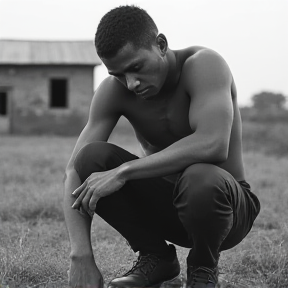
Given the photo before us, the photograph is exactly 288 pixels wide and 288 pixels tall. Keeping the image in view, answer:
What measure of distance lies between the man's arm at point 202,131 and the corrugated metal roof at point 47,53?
16420 mm

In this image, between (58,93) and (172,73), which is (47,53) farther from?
(172,73)

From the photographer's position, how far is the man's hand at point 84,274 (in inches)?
90.3

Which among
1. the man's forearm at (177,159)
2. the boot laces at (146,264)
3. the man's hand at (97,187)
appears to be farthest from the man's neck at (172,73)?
the boot laces at (146,264)

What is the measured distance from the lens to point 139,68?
90.2 inches

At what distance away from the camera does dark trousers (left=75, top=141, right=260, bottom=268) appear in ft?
7.03

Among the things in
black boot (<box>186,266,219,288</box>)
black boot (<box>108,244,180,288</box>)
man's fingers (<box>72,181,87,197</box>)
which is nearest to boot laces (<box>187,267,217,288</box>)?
black boot (<box>186,266,219,288</box>)

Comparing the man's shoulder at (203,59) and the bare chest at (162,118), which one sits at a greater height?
the man's shoulder at (203,59)

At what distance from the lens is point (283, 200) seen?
5355 mm

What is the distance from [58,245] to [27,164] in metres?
4.92

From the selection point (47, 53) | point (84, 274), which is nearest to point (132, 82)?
point (84, 274)

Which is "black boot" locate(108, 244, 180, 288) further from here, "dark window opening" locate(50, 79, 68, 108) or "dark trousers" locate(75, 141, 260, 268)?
"dark window opening" locate(50, 79, 68, 108)

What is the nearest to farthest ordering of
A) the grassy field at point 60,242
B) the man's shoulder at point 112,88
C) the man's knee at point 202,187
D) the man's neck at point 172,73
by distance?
1. the man's knee at point 202,187
2. the man's neck at point 172,73
3. the man's shoulder at point 112,88
4. the grassy field at point 60,242

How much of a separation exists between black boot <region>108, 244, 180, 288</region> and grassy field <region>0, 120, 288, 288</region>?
0.81ft

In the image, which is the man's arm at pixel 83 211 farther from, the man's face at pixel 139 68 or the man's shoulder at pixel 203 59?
the man's shoulder at pixel 203 59
